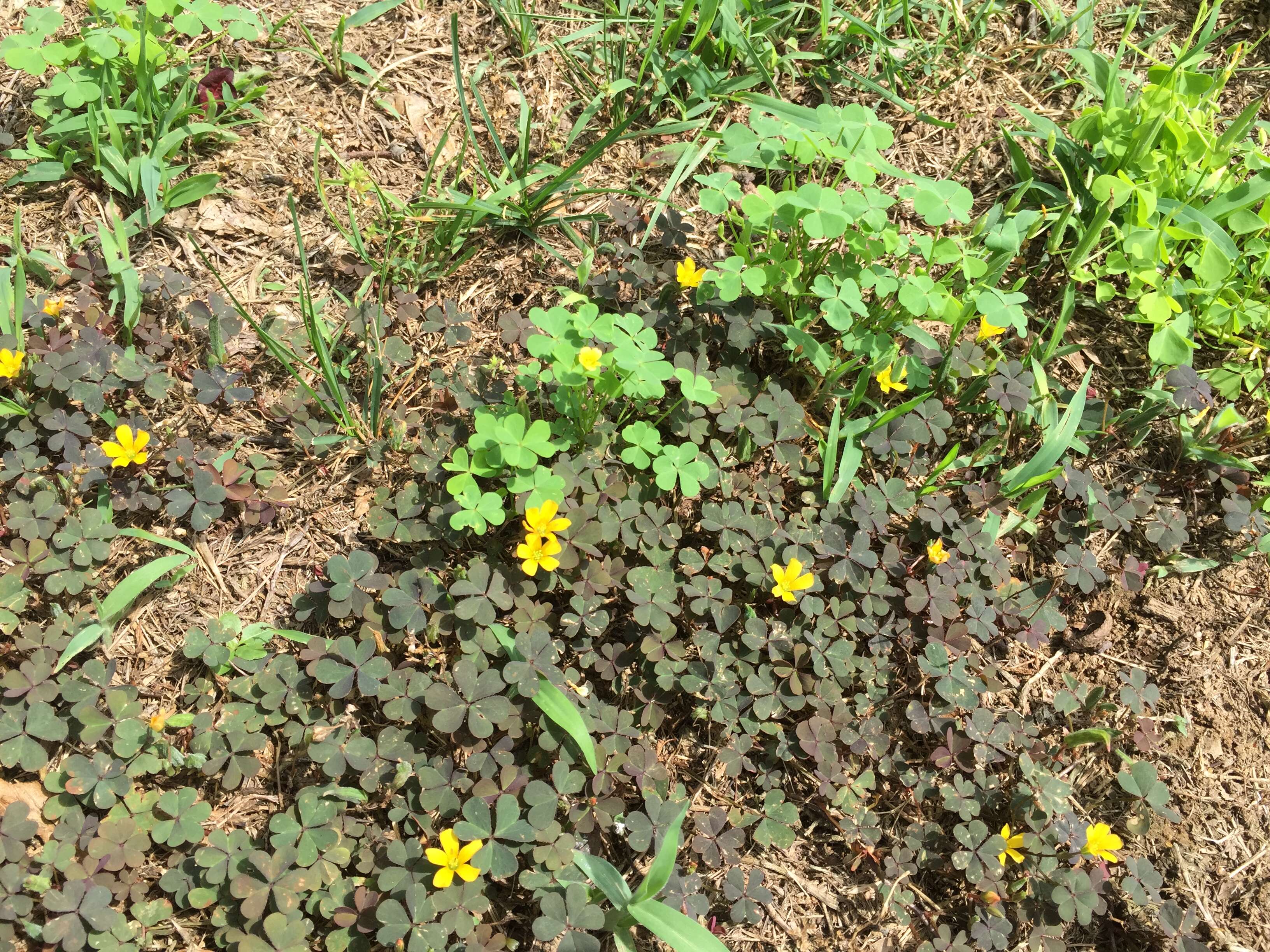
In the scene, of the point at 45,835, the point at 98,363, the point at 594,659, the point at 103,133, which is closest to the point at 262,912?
the point at 45,835

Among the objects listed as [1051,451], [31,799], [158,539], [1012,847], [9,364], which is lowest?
[1012,847]

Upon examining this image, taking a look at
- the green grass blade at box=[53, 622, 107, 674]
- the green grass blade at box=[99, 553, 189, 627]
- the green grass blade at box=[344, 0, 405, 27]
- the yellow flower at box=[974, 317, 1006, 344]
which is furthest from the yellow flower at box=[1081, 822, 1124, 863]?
the green grass blade at box=[344, 0, 405, 27]

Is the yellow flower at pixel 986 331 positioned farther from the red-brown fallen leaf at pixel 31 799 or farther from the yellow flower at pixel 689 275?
the red-brown fallen leaf at pixel 31 799

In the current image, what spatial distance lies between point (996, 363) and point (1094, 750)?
4.22 feet

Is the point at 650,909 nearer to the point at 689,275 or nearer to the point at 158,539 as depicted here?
the point at 158,539

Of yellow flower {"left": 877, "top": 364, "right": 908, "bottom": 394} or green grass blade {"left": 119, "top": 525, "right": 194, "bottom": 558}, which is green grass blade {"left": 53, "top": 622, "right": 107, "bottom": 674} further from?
yellow flower {"left": 877, "top": 364, "right": 908, "bottom": 394}

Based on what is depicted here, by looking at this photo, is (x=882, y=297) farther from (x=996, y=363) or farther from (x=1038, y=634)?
(x=1038, y=634)

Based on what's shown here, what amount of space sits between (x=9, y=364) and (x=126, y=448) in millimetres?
435

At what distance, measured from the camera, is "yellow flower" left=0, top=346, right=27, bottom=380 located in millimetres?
2631

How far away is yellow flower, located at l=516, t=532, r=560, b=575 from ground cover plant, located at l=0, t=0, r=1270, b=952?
14mm

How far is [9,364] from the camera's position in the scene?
8.66ft

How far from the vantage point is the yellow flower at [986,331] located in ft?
9.82

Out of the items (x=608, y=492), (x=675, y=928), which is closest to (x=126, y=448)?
(x=608, y=492)

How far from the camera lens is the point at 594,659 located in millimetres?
2570
